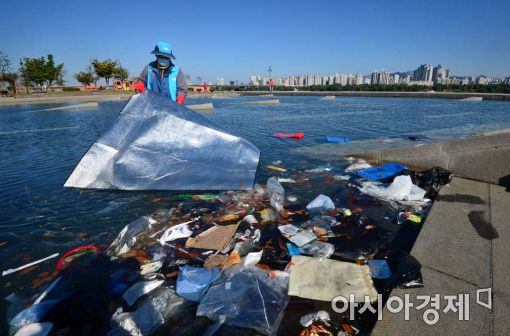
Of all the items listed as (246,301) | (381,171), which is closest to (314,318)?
(246,301)

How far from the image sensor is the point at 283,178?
5.22m

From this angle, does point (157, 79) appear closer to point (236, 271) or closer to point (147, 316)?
point (236, 271)

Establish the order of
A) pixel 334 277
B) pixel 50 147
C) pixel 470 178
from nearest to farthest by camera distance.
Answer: pixel 334 277, pixel 470 178, pixel 50 147

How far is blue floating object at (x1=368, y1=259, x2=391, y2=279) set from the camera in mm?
2393

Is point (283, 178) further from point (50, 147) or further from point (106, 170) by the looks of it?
point (50, 147)

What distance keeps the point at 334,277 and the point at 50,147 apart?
877cm

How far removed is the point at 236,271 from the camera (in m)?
2.44

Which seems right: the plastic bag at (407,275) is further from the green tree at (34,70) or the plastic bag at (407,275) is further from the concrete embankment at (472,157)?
the green tree at (34,70)

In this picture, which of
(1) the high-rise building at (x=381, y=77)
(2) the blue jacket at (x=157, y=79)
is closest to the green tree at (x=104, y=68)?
(2) the blue jacket at (x=157, y=79)

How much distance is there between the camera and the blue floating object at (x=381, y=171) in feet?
16.5

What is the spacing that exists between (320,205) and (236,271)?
6.09ft

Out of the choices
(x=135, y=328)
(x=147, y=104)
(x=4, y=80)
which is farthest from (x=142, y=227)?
(x=4, y=80)

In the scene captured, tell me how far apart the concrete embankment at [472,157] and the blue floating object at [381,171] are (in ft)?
1.07

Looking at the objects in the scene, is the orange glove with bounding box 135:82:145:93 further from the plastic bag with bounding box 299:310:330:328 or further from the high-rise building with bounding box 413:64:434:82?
the high-rise building with bounding box 413:64:434:82
